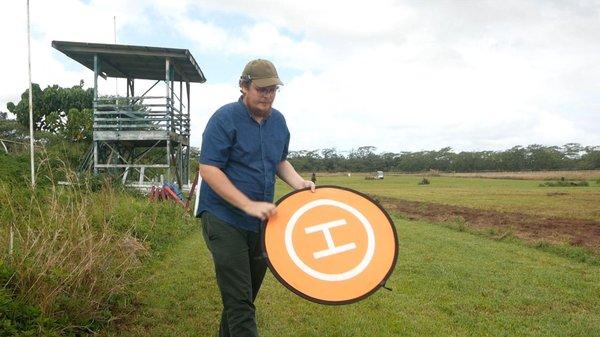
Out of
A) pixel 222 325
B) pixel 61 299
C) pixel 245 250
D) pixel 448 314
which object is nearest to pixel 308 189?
pixel 245 250

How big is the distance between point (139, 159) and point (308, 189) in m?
19.7

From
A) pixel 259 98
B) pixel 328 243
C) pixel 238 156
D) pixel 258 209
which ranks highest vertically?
pixel 259 98

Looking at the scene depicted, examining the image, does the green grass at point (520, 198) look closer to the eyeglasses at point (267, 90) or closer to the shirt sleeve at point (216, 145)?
the eyeglasses at point (267, 90)

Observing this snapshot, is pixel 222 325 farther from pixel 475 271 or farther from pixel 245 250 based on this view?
pixel 475 271

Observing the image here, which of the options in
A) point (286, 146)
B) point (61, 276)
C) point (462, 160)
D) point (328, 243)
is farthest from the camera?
point (462, 160)

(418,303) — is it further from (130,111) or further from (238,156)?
(130,111)

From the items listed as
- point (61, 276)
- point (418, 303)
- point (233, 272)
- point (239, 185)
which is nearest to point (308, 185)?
point (239, 185)

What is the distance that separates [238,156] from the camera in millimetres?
3492

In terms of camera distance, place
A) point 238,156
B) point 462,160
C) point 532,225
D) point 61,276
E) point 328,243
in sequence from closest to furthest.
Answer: point 238,156, point 328,243, point 61,276, point 532,225, point 462,160

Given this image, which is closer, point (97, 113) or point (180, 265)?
point (180, 265)

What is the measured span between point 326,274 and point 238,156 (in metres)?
0.98

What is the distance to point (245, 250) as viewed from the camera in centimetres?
352

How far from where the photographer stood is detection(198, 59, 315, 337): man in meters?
3.36

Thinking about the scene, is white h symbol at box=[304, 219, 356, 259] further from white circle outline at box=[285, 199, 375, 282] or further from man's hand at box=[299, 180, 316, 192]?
man's hand at box=[299, 180, 316, 192]
